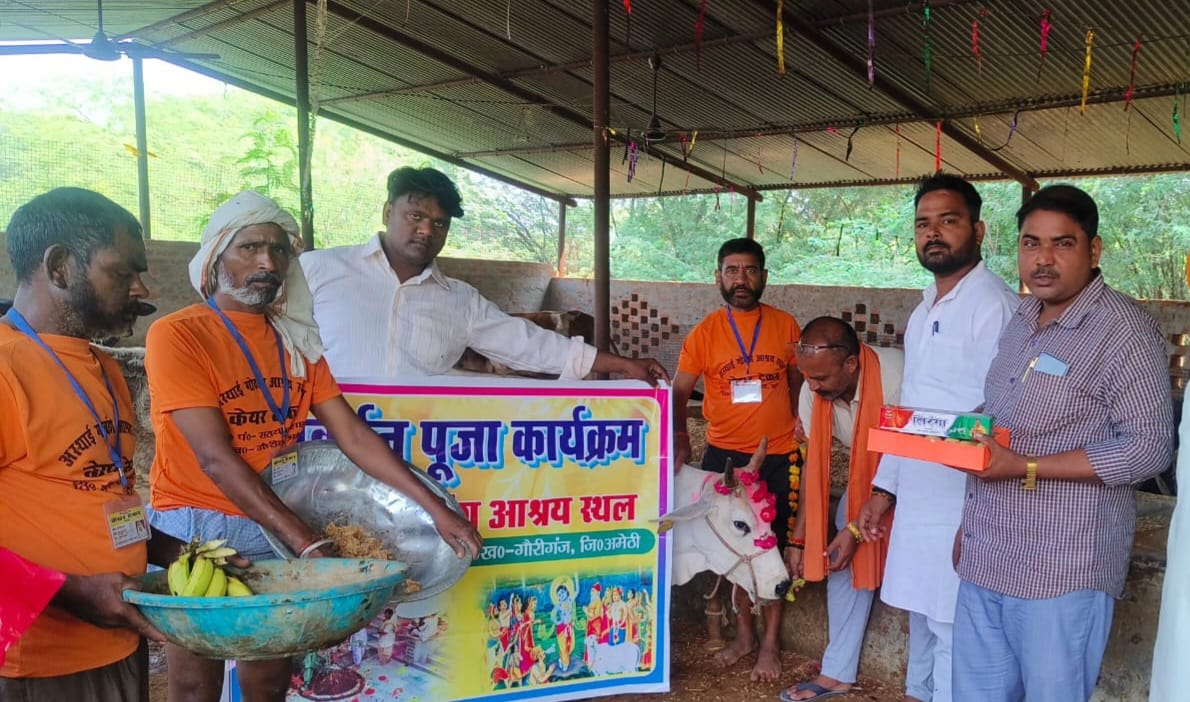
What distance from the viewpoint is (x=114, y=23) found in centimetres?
997

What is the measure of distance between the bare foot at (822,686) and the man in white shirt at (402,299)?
142 centimetres

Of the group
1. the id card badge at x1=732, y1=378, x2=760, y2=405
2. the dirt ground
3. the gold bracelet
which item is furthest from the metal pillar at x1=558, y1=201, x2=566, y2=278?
the gold bracelet

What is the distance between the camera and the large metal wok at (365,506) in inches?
99.7

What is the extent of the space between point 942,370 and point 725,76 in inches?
222

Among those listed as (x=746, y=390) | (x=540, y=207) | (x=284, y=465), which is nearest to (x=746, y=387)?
Result: (x=746, y=390)

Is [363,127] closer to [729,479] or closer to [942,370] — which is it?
[729,479]

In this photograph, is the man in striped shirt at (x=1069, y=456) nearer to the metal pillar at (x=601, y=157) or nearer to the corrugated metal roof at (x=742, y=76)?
the metal pillar at (x=601, y=157)

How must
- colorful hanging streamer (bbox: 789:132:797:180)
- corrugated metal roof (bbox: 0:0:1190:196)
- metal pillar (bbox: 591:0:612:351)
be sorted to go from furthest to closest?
colorful hanging streamer (bbox: 789:132:797:180) → corrugated metal roof (bbox: 0:0:1190:196) → metal pillar (bbox: 591:0:612:351)

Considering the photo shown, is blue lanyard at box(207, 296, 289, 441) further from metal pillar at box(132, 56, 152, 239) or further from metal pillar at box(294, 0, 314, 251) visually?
metal pillar at box(132, 56, 152, 239)

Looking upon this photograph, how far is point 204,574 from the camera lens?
5.93 feet

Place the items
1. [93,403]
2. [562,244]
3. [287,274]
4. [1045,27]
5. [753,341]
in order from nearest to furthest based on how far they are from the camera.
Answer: [93,403] < [287,274] < [753,341] < [1045,27] < [562,244]

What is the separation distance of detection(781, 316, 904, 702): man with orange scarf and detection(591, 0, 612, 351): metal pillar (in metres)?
2.05

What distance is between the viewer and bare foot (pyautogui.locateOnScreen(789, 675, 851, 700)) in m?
3.45

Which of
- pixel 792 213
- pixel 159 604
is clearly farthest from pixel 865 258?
pixel 159 604
